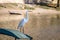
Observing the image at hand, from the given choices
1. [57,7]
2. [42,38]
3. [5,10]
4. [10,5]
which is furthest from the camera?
[57,7]

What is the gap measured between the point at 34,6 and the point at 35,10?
0.92 m

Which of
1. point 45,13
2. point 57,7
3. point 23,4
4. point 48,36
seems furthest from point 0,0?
point 48,36

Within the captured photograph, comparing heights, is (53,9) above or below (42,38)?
below

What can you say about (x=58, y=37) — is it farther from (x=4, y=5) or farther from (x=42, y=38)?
(x=4, y=5)

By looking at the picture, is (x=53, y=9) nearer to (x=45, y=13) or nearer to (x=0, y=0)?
(x=45, y=13)

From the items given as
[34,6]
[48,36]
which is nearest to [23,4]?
[34,6]

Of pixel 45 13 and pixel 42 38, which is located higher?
pixel 42 38

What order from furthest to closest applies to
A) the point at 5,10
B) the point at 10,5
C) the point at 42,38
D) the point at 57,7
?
the point at 57,7 < the point at 10,5 < the point at 5,10 < the point at 42,38

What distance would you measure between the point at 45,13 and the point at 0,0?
2.74 metres

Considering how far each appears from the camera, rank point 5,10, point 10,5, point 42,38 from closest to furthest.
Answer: point 42,38
point 5,10
point 10,5

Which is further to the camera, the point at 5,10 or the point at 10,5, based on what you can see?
the point at 10,5

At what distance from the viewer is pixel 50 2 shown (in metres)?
16.5

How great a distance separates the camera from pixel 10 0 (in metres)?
15.2

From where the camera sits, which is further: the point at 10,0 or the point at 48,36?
the point at 10,0
